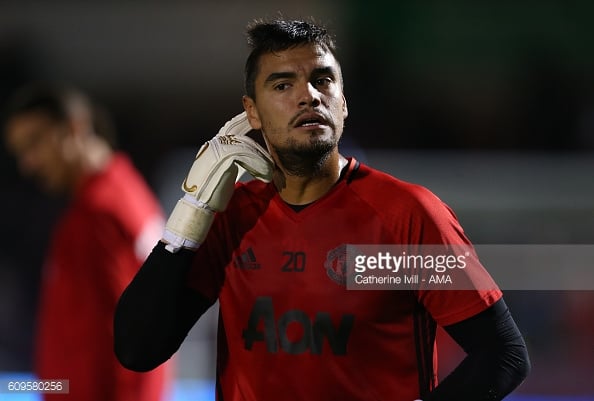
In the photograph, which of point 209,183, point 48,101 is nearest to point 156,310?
point 209,183

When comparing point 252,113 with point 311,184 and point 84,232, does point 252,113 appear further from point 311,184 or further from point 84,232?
point 84,232

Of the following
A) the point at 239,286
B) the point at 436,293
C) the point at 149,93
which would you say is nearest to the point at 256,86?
the point at 239,286

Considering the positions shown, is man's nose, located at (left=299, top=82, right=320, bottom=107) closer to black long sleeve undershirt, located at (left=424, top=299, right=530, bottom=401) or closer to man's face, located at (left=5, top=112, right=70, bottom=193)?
black long sleeve undershirt, located at (left=424, top=299, right=530, bottom=401)

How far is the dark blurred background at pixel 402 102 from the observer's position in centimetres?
181

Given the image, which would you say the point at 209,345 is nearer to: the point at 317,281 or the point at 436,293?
the point at 317,281

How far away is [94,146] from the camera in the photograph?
6.73ft

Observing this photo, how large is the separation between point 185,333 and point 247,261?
0.16 m

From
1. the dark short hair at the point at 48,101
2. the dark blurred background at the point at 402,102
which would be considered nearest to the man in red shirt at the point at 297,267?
the dark blurred background at the point at 402,102

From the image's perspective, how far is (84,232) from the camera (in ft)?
6.20

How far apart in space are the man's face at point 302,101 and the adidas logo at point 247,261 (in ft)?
0.53

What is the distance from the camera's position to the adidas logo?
139 centimetres

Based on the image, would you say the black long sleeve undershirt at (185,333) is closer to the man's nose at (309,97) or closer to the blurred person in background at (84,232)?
the man's nose at (309,97)

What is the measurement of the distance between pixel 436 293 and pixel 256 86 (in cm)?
45

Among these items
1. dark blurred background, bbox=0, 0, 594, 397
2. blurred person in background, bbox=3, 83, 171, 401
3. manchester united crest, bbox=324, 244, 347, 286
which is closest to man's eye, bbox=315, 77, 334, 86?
manchester united crest, bbox=324, 244, 347, 286
